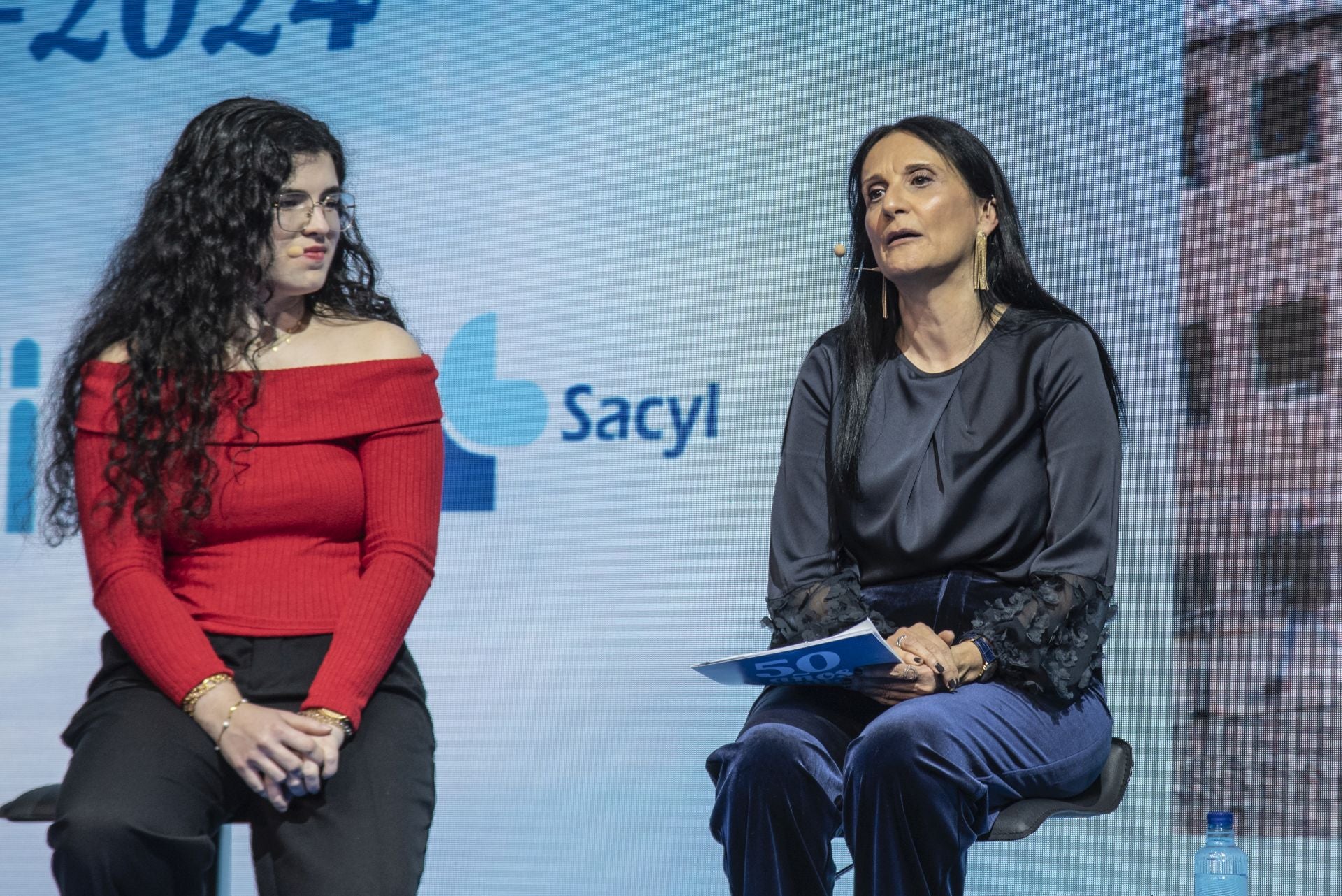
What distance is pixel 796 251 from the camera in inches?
126

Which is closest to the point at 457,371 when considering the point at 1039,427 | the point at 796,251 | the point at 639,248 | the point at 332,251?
the point at 639,248

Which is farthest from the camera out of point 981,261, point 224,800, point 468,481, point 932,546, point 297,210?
point 468,481

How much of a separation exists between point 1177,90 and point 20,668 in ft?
9.69

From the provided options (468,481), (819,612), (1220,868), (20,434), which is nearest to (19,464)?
(20,434)

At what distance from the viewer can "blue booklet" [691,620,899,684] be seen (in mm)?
1854

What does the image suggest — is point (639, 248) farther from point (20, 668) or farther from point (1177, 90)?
point (20, 668)

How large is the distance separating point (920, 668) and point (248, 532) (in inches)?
37.7

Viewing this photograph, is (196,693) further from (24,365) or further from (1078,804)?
(24,365)

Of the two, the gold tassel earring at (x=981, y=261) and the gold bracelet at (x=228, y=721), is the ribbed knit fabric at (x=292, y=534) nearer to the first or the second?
the gold bracelet at (x=228, y=721)

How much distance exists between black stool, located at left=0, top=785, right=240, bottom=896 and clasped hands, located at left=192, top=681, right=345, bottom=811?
0.15 metres

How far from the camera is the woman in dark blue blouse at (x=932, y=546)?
6.18 ft

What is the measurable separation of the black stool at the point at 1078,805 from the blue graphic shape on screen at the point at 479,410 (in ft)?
4.68

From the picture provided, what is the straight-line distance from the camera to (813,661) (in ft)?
6.39

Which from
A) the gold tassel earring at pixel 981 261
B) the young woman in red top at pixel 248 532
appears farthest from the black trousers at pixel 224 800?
the gold tassel earring at pixel 981 261
